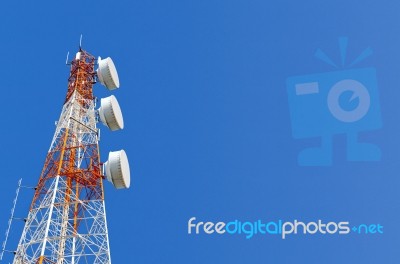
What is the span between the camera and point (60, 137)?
4088 centimetres

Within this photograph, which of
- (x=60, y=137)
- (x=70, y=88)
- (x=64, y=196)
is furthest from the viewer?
(x=70, y=88)

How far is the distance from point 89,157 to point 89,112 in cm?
342

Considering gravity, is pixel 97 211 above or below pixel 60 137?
below

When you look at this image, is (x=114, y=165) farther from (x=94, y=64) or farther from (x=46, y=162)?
(x=94, y=64)

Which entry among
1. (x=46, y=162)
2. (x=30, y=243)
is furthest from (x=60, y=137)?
(x=30, y=243)

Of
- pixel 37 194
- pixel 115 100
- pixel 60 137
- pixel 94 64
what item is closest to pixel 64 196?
pixel 37 194

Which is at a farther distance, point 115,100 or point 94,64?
point 94,64

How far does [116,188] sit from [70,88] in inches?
316

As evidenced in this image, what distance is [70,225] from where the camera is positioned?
3775 cm

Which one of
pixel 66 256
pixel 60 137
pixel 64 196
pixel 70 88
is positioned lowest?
pixel 66 256

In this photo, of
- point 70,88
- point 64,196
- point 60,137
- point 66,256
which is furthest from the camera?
point 70,88

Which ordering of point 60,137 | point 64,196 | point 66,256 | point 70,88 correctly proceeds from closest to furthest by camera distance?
point 66,256 < point 64,196 < point 60,137 < point 70,88

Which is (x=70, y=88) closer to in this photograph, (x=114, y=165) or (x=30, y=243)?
(x=114, y=165)

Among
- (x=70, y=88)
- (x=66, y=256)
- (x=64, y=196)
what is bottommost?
(x=66, y=256)
